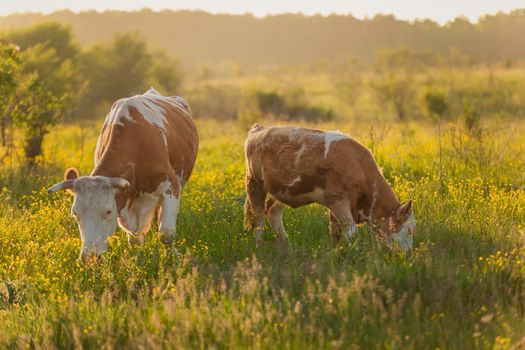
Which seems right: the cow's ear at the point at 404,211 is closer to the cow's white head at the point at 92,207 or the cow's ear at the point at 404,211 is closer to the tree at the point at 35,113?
the cow's white head at the point at 92,207

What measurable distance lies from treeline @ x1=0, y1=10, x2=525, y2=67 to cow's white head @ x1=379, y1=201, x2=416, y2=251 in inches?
4892

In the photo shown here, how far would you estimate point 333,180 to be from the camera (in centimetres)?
724

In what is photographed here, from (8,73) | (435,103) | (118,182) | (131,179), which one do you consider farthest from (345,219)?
(435,103)

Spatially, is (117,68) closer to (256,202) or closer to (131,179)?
(256,202)

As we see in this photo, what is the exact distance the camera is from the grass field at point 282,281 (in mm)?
4520

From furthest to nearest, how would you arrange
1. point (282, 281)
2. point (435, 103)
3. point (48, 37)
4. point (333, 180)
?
point (48, 37)
point (435, 103)
point (333, 180)
point (282, 281)

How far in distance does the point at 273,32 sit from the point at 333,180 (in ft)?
529

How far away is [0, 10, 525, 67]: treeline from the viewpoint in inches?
5330

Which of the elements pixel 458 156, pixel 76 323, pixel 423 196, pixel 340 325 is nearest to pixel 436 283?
pixel 340 325

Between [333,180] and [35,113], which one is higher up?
[333,180]

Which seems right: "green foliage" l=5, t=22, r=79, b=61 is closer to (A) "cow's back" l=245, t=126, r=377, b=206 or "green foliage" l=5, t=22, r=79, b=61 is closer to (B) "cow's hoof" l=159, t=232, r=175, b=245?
(A) "cow's back" l=245, t=126, r=377, b=206

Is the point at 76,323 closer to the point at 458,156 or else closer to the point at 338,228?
the point at 338,228

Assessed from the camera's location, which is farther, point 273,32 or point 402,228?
point 273,32

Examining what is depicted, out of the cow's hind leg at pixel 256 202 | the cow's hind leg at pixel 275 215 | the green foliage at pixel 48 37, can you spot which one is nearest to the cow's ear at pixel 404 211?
the cow's hind leg at pixel 275 215
